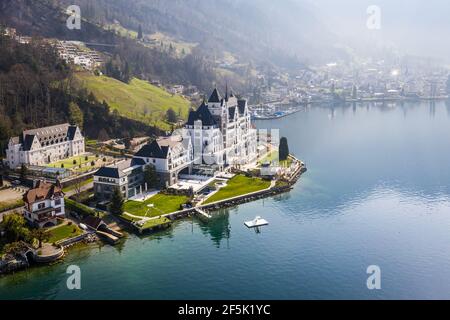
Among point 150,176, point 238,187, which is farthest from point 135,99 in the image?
point 238,187

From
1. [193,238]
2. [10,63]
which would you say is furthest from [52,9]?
[193,238]

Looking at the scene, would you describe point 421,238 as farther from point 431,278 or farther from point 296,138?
point 296,138

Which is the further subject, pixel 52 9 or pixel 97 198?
pixel 52 9

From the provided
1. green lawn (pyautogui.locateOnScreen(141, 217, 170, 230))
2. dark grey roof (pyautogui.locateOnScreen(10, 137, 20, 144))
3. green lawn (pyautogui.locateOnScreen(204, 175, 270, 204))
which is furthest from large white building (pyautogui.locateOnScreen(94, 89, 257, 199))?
dark grey roof (pyautogui.locateOnScreen(10, 137, 20, 144))

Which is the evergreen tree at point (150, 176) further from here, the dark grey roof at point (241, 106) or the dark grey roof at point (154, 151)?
the dark grey roof at point (241, 106)

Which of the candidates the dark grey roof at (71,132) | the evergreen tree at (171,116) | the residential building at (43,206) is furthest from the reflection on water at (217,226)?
the evergreen tree at (171,116)

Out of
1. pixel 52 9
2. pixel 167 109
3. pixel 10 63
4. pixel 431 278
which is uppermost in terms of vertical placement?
pixel 52 9

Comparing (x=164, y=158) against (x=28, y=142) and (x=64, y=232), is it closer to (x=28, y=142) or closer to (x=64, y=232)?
(x=64, y=232)
